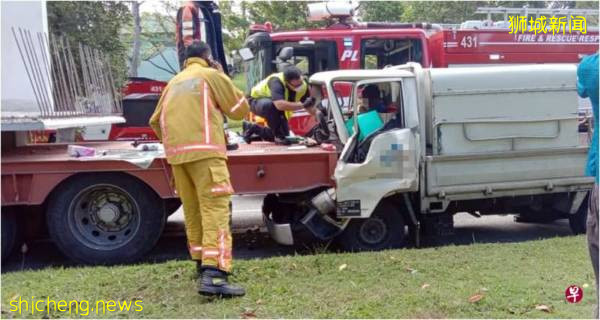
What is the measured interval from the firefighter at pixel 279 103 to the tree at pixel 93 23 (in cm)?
940

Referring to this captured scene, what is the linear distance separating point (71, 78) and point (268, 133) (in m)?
2.54

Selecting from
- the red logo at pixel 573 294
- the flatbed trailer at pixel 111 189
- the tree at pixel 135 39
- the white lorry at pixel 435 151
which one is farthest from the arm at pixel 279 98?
the tree at pixel 135 39

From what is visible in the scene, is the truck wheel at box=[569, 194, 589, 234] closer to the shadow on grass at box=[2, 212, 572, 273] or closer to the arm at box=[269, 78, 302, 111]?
the shadow on grass at box=[2, 212, 572, 273]

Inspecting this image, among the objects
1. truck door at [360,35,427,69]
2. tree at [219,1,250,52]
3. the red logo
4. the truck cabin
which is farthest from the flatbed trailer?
tree at [219,1,250,52]

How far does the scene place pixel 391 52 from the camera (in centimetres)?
992

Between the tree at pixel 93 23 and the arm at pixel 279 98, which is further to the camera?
the tree at pixel 93 23

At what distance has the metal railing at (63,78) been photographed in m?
6.68

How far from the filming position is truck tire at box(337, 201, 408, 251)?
229 inches

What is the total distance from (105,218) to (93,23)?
12827 millimetres

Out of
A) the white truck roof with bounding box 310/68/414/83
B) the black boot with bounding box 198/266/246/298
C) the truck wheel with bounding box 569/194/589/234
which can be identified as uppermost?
the white truck roof with bounding box 310/68/414/83

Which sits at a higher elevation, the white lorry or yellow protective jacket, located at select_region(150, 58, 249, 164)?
yellow protective jacket, located at select_region(150, 58, 249, 164)

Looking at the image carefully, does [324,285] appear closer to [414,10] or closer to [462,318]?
[462,318]

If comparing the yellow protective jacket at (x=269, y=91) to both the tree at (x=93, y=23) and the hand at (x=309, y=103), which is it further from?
the tree at (x=93, y=23)

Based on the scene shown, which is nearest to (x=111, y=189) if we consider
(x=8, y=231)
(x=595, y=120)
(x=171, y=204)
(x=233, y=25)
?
(x=171, y=204)
